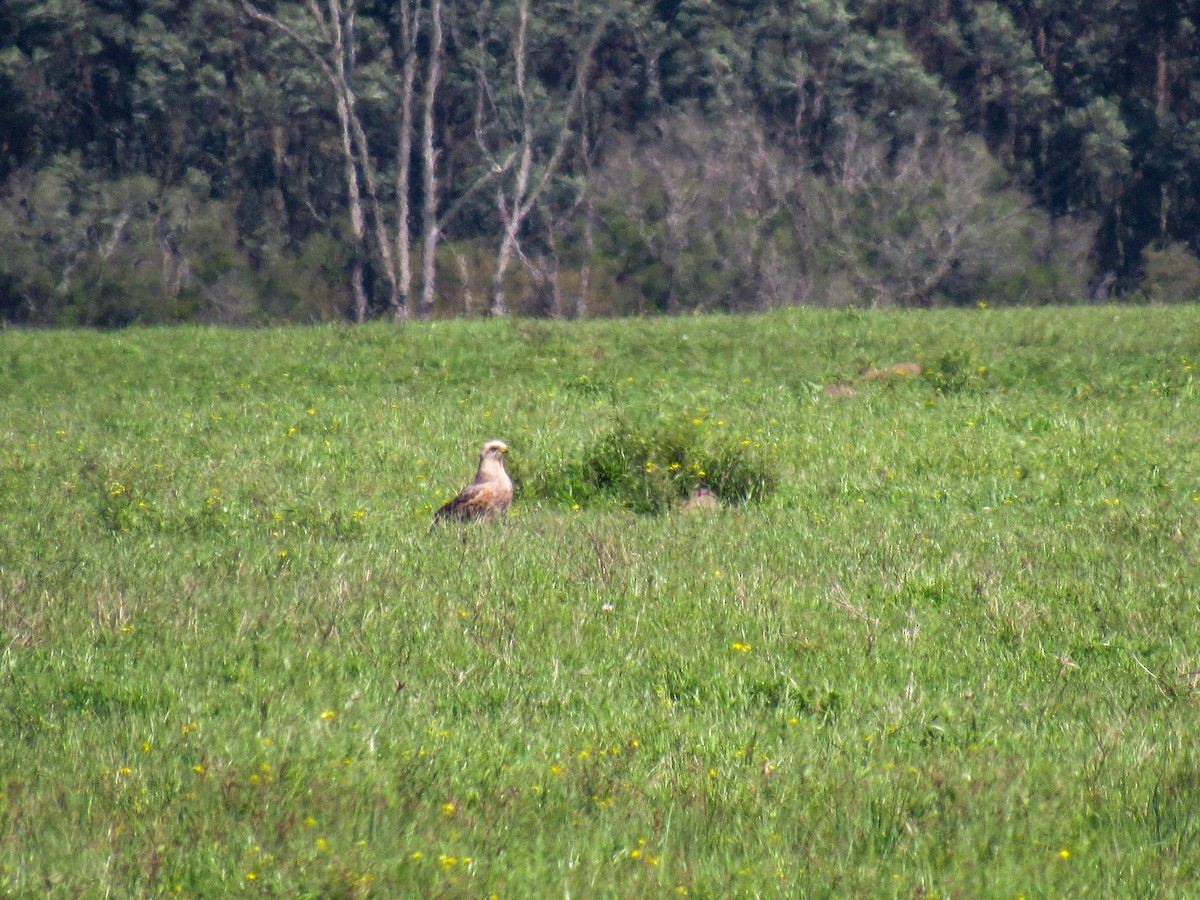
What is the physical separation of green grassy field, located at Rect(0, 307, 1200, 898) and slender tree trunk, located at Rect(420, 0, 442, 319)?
2516cm

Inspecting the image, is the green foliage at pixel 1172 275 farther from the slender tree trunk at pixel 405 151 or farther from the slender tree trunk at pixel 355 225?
the slender tree trunk at pixel 355 225

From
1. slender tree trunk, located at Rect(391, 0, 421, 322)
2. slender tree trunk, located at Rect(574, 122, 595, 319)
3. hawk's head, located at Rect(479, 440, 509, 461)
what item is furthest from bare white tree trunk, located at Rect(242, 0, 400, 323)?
hawk's head, located at Rect(479, 440, 509, 461)

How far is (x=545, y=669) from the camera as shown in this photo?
19.8ft

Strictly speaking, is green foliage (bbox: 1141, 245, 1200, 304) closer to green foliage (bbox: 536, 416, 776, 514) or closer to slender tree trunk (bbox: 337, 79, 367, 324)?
slender tree trunk (bbox: 337, 79, 367, 324)

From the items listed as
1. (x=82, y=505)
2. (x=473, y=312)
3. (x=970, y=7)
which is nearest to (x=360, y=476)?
(x=82, y=505)

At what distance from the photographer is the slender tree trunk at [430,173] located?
118 ft

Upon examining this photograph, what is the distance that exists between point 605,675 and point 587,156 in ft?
117

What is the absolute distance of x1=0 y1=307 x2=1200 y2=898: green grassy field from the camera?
14.1ft

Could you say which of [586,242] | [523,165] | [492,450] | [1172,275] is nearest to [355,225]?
[523,165]

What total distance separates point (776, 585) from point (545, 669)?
1.80 m

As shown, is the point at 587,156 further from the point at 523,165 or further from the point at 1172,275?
the point at 1172,275

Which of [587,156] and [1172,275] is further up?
[587,156]

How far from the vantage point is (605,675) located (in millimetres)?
6027

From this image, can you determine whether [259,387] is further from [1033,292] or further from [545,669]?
[1033,292]
